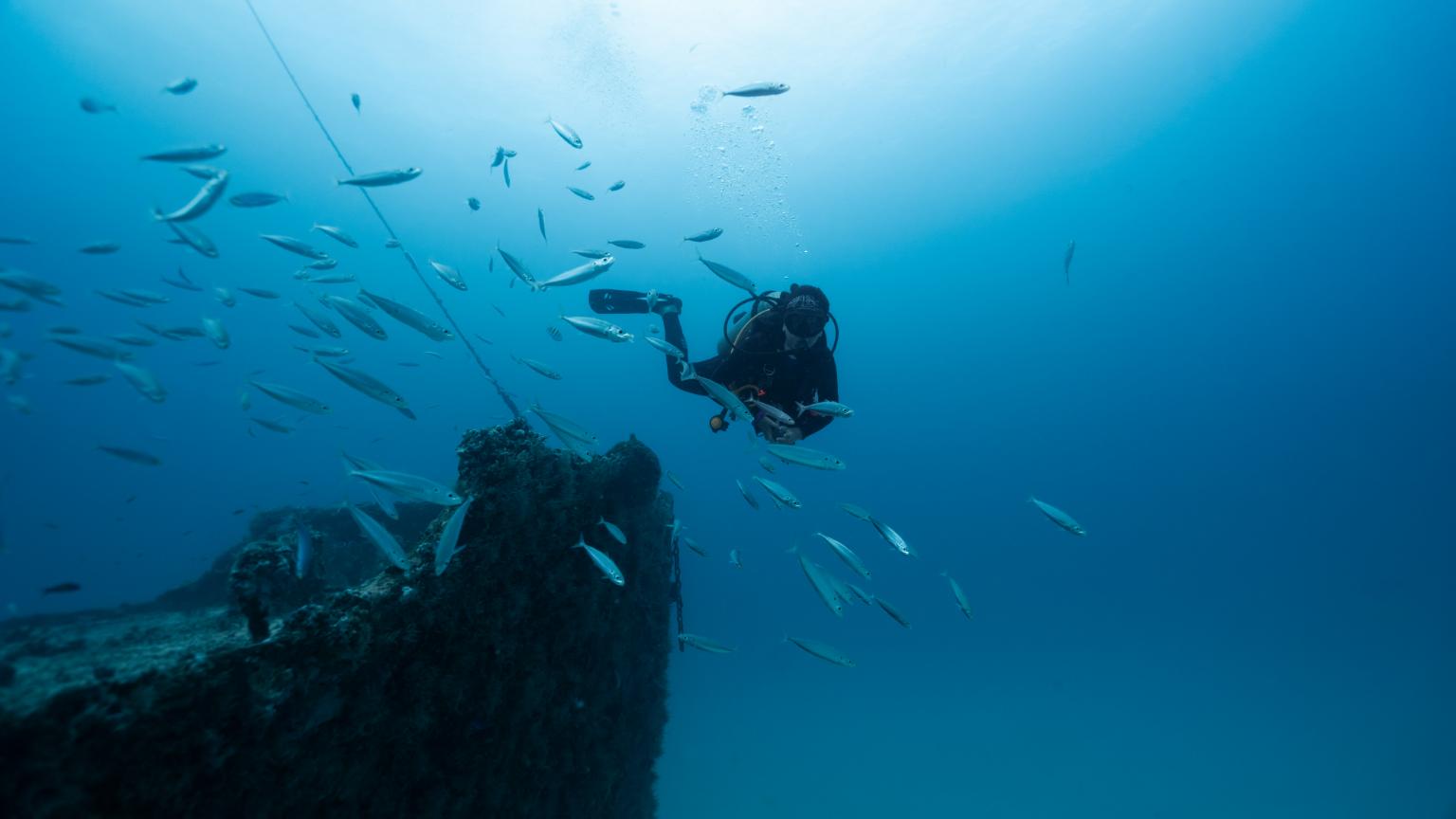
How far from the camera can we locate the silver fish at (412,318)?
4789mm

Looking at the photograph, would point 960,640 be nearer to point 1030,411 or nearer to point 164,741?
point 1030,411

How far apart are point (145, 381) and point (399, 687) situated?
5975 mm

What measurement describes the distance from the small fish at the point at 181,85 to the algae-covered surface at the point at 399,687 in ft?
19.6

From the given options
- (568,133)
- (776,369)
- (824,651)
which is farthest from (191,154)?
(824,651)

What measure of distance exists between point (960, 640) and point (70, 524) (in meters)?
99.0

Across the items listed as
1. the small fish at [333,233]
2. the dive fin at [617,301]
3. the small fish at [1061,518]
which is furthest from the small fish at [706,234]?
the small fish at [1061,518]

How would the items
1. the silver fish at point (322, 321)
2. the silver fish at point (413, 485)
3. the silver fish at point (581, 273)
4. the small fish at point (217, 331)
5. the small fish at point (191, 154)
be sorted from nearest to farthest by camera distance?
the silver fish at point (413, 485)
the small fish at point (191, 154)
the silver fish at point (581, 273)
the silver fish at point (322, 321)
the small fish at point (217, 331)

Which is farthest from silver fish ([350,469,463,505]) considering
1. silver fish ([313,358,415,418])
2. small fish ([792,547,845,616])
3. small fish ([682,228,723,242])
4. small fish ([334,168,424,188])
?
small fish ([682,228,723,242])

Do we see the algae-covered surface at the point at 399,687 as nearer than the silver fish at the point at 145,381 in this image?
Yes

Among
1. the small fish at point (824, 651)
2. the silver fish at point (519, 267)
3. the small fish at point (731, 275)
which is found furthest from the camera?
the silver fish at point (519, 267)

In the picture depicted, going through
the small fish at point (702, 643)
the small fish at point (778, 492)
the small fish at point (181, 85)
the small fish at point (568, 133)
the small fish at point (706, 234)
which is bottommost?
the small fish at point (702, 643)

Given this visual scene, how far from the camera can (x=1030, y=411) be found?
5566cm

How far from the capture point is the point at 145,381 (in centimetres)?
588

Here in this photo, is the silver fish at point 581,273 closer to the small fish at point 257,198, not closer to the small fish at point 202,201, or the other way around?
the small fish at point 202,201
